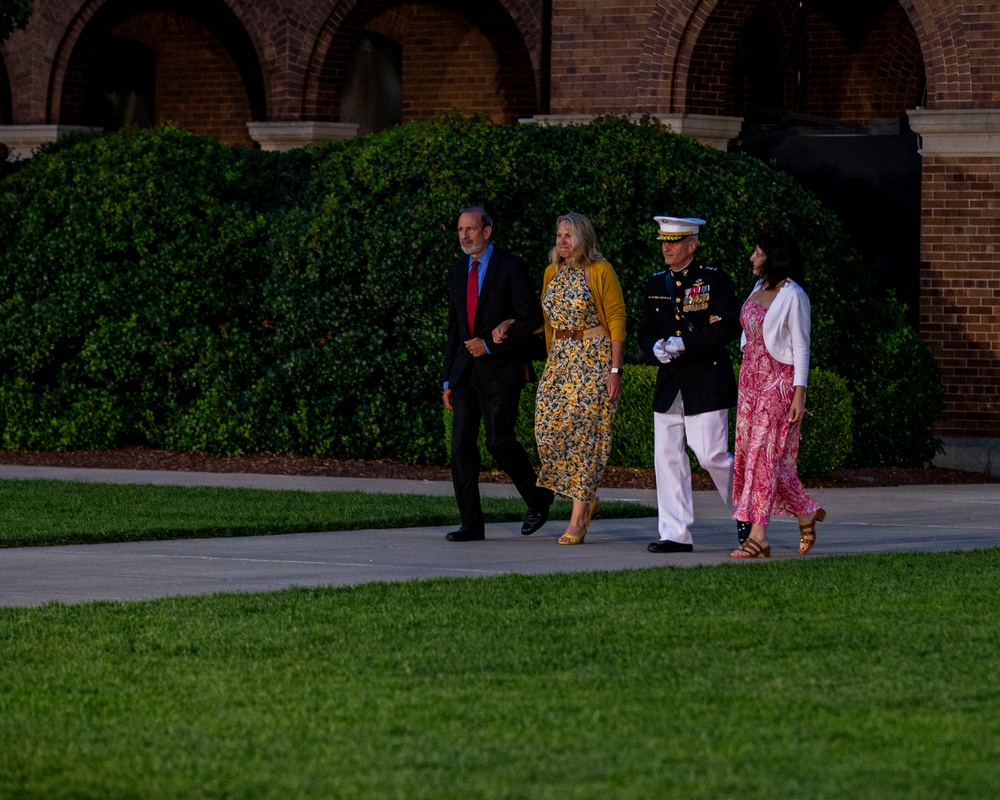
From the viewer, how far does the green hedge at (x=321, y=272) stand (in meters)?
14.3

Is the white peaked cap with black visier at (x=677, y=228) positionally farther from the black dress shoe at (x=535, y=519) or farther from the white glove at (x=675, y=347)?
the black dress shoe at (x=535, y=519)

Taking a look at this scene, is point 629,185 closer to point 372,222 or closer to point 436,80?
point 372,222

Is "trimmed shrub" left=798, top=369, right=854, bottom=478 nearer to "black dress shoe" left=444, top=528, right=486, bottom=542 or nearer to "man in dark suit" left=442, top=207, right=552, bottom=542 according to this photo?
"man in dark suit" left=442, top=207, right=552, bottom=542

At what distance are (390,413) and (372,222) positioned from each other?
1.49 metres

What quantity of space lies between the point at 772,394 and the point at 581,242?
50.1 inches

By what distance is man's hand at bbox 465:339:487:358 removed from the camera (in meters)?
9.83

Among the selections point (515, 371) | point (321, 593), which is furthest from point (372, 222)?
point (321, 593)

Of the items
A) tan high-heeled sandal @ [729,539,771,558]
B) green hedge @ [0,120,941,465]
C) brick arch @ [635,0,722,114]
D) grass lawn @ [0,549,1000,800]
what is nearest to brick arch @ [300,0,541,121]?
Answer: brick arch @ [635,0,722,114]

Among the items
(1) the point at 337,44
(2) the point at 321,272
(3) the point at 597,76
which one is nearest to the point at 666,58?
(3) the point at 597,76

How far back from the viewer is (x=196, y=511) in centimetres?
1090

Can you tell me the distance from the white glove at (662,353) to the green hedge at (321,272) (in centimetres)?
462

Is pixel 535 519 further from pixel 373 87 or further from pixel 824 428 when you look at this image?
pixel 373 87

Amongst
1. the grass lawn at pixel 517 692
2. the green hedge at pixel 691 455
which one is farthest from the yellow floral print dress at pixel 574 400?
the green hedge at pixel 691 455

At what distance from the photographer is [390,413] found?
14.4m
